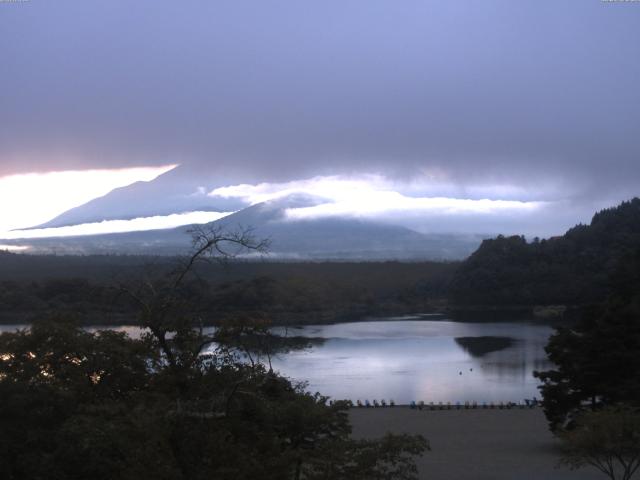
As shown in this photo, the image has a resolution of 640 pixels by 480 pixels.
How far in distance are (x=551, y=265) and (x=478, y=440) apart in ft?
169

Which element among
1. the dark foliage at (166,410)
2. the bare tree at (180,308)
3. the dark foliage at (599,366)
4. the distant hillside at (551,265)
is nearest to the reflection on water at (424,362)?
the dark foliage at (599,366)

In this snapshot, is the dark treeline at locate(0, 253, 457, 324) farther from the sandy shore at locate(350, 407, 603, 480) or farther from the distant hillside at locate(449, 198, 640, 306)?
the sandy shore at locate(350, 407, 603, 480)

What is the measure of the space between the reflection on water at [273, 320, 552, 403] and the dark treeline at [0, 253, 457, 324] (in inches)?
204

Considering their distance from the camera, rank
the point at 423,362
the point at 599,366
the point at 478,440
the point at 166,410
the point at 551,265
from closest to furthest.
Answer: the point at 166,410, the point at 599,366, the point at 478,440, the point at 423,362, the point at 551,265

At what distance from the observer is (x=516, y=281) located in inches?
2511

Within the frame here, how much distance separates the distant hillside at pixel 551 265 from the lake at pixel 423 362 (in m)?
15.1

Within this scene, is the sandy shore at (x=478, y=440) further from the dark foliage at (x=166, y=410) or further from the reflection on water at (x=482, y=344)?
the reflection on water at (x=482, y=344)

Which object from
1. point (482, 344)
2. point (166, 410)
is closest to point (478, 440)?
point (166, 410)

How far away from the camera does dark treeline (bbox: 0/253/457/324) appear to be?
4728 centimetres

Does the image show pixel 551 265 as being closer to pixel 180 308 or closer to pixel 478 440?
pixel 478 440

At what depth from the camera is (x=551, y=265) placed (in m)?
65.2

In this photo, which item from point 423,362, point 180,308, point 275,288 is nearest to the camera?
point 180,308

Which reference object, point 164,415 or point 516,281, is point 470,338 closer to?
point 516,281

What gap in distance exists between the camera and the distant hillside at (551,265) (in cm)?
6084
